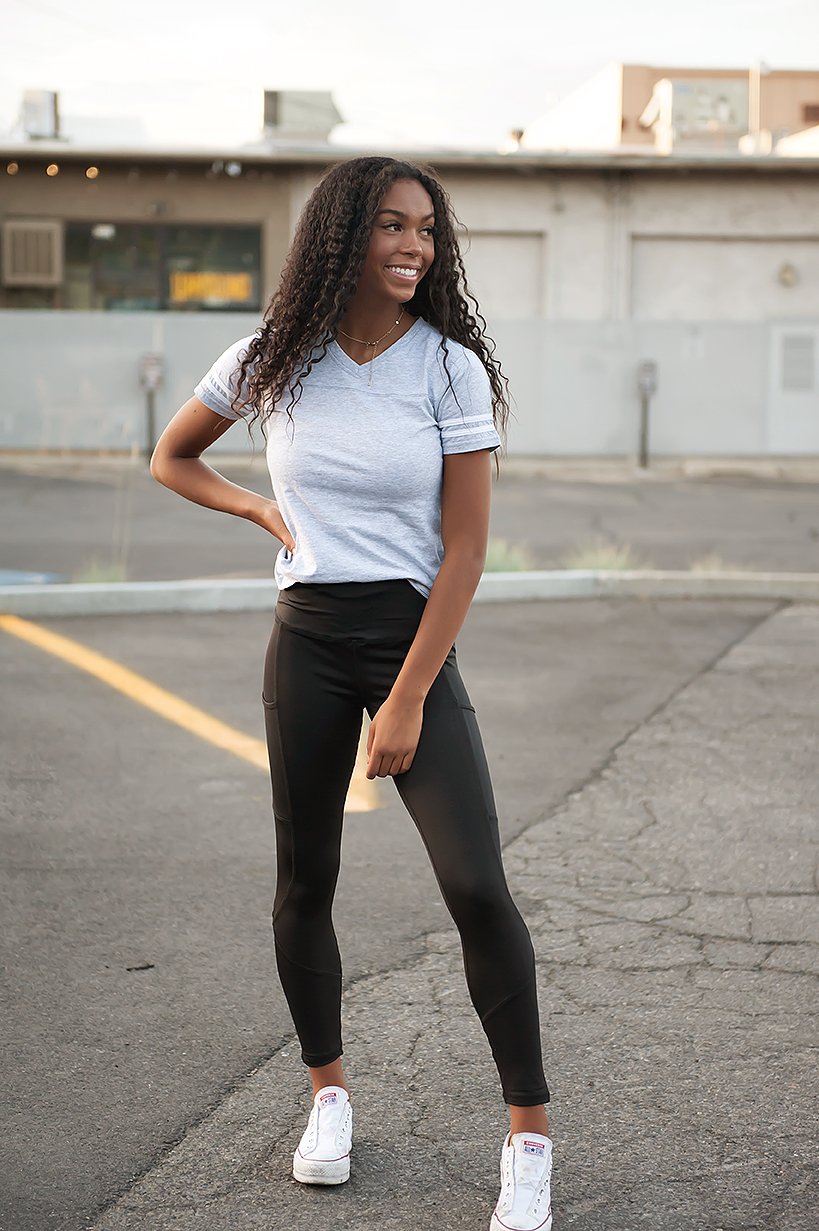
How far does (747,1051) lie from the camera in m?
3.53

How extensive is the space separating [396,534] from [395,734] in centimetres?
37

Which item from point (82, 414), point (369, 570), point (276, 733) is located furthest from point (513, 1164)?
point (82, 414)

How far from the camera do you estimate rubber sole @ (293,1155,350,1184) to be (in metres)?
2.91

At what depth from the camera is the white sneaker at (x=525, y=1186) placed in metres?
2.69

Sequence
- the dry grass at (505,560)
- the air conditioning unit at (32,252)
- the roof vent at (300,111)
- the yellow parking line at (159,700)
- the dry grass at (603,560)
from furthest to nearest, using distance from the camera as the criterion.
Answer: the roof vent at (300,111) < the air conditioning unit at (32,252) < the dry grass at (603,560) < the dry grass at (505,560) < the yellow parking line at (159,700)

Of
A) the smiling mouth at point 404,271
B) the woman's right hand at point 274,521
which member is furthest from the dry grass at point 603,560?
the smiling mouth at point 404,271

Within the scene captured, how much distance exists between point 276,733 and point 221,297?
22361 millimetres

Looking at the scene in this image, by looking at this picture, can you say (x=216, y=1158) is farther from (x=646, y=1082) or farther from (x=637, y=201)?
(x=637, y=201)

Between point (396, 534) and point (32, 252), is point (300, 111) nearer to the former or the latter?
point (32, 252)

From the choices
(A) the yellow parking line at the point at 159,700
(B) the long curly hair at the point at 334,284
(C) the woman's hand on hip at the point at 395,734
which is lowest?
(A) the yellow parking line at the point at 159,700

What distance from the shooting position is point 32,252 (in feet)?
77.2

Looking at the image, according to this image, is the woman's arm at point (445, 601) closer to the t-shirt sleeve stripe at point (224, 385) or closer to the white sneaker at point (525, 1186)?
the t-shirt sleeve stripe at point (224, 385)

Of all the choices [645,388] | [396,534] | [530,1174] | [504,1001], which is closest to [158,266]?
[645,388]

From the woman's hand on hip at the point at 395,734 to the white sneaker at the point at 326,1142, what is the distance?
2.48 feet
